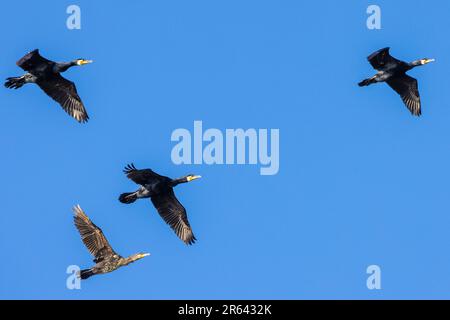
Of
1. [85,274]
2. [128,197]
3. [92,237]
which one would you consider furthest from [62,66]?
[85,274]

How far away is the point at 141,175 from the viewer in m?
46.7

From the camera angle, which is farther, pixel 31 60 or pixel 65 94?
pixel 65 94

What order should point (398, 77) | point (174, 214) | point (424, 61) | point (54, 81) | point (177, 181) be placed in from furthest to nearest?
1. point (424, 61)
2. point (398, 77)
3. point (174, 214)
4. point (177, 181)
5. point (54, 81)

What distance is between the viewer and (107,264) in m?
44.2

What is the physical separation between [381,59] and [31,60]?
12.0 metres

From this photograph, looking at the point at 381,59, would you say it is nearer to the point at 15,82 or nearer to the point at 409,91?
the point at 409,91

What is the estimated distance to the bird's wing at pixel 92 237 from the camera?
44312mm

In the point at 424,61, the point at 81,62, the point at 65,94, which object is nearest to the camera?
the point at 65,94

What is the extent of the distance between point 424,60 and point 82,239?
14.2 m

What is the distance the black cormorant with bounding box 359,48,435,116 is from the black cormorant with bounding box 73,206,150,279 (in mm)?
10471

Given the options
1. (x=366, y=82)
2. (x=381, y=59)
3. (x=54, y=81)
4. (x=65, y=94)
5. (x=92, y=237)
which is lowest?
(x=92, y=237)

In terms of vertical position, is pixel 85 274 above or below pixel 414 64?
below
